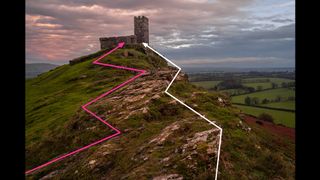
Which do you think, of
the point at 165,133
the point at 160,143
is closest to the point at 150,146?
the point at 160,143

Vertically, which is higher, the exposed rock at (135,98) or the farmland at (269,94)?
the exposed rock at (135,98)

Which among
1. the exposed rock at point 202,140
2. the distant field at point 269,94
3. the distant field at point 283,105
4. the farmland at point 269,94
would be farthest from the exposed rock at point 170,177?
the distant field at point 269,94

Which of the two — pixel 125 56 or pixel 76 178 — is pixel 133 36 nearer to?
pixel 125 56

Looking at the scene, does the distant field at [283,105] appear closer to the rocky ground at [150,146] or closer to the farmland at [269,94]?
the farmland at [269,94]

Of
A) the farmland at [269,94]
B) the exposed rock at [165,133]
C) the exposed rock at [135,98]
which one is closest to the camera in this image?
the exposed rock at [165,133]

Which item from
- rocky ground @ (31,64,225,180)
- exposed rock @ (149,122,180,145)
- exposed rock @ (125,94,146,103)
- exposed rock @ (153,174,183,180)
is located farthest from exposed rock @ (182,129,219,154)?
exposed rock @ (125,94,146,103)

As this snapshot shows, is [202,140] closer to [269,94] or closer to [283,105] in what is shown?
[283,105]

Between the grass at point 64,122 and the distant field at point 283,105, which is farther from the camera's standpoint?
the distant field at point 283,105

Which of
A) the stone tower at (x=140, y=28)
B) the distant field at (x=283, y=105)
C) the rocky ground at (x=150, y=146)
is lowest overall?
the distant field at (x=283, y=105)
